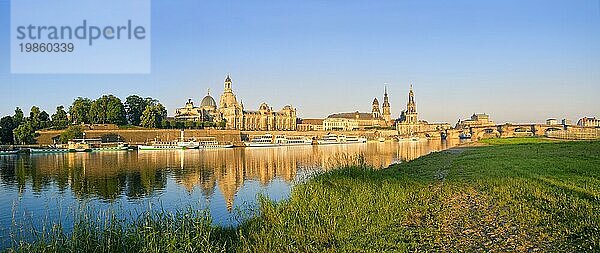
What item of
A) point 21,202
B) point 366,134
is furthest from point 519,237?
point 366,134

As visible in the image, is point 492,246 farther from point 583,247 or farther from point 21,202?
point 21,202

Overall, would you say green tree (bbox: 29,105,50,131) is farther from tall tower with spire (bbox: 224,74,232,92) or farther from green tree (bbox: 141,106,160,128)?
tall tower with spire (bbox: 224,74,232,92)

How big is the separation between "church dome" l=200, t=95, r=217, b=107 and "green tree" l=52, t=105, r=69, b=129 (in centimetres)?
6875

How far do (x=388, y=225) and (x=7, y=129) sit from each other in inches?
3525

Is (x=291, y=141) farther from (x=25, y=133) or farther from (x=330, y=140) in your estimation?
(x=25, y=133)

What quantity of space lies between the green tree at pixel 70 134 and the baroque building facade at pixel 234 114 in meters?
59.0

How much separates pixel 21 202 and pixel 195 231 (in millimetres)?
15508

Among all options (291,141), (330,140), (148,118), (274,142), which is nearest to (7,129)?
(148,118)

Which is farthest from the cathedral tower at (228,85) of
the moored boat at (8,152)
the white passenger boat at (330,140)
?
the moored boat at (8,152)

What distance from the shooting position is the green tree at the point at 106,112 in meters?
94.3

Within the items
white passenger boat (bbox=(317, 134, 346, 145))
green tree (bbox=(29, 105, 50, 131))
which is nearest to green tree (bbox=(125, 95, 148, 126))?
green tree (bbox=(29, 105, 50, 131))

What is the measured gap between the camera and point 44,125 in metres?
89.9

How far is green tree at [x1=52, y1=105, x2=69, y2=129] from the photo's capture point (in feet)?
296

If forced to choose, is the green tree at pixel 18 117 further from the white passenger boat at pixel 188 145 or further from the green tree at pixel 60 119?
the white passenger boat at pixel 188 145
